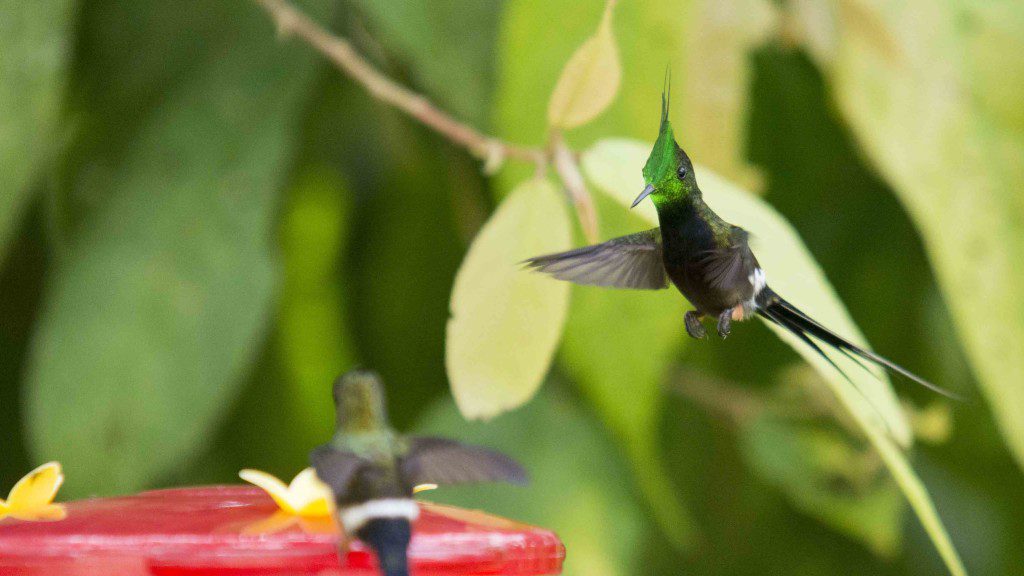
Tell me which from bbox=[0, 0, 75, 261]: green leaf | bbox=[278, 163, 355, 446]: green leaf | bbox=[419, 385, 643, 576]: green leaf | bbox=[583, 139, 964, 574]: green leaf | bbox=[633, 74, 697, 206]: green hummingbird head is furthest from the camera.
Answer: bbox=[278, 163, 355, 446]: green leaf

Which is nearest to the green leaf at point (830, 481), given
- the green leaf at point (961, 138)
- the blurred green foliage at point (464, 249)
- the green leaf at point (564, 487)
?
the blurred green foliage at point (464, 249)

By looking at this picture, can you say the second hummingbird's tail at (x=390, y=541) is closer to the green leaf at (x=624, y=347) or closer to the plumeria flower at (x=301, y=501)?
the plumeria flower at (x=301, y=501)

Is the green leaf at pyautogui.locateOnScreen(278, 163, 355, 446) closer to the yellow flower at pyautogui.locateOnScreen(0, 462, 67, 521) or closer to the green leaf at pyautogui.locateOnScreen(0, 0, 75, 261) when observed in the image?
the green leaf at pyautogui.locateOnScreen(0, 0, 75, 261)

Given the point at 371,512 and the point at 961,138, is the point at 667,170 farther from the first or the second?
the point at 961,138

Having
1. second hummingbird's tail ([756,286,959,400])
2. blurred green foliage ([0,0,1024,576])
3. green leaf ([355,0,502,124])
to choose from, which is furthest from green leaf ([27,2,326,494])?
second hummingbird's tail ([756,286,959,400])

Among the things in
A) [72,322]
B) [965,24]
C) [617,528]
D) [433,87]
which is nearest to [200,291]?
[72,322]

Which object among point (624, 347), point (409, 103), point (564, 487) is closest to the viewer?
point (409, 103)

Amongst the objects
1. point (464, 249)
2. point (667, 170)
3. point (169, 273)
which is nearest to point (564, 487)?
point (464, 249)
